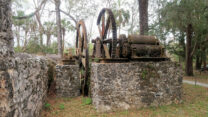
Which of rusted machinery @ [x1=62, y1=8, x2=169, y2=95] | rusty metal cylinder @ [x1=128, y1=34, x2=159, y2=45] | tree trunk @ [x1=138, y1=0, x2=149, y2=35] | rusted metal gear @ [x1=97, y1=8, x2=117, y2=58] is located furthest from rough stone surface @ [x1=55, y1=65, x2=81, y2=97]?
tree trunk @ [x1=138, y1=0, x2=149, y2=35]

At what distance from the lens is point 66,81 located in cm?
593

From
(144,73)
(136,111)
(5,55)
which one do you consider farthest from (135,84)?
(5,55)

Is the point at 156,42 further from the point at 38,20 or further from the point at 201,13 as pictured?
the point at 38,20

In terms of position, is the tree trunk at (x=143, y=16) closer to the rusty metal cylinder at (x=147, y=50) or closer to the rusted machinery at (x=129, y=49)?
the rusted machinery at (x=129, y=49)

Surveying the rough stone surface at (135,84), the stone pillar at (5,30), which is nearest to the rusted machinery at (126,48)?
the rough stone surface at (135,84)

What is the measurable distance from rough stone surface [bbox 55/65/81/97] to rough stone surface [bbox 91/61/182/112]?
1.63 m

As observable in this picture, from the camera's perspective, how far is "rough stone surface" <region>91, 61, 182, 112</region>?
14.2ft

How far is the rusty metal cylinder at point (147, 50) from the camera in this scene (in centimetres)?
481

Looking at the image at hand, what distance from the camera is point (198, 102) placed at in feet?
17.2

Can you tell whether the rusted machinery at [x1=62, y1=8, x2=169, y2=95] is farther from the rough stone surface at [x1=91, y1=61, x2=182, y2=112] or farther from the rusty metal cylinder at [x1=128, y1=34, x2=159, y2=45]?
the rough stone surface at [x1=91, y1=61, x2=182, y2=112]

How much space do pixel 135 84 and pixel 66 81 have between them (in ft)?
9.51

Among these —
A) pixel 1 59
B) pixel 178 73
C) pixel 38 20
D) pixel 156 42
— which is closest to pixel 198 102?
pixel 178 73

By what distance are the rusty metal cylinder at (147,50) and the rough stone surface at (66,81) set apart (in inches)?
104

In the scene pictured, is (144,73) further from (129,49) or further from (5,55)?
(5,55)
